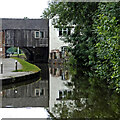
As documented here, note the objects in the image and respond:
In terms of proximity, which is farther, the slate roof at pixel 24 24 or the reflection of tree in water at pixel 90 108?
the slate roof at pixel 24 24

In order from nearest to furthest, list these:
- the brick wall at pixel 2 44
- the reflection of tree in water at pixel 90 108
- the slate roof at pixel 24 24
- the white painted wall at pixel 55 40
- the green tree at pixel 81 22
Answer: the reflection of tree in water at pixel 90 108 → the green tree at pixel 81 22 → the white painted wall at pixel 55 40 → the slate roof at pixel 24 24 → the brick wall at pixel 2 44

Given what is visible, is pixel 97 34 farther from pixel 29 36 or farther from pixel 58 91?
pixel 29 36

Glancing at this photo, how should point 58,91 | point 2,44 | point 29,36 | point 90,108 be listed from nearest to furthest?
point 90,108 < point 58,91 < point 29,36 < point 2,44

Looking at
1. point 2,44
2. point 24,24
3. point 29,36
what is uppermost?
point 24,24

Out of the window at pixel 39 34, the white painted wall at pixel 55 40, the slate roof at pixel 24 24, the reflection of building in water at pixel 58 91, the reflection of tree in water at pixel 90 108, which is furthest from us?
the slate roof at pixel 24 24

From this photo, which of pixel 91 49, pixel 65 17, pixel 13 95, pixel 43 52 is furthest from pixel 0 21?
pixel 13 95

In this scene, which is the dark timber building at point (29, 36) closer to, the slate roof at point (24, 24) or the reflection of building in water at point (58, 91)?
the slate roof at point (24, 24)

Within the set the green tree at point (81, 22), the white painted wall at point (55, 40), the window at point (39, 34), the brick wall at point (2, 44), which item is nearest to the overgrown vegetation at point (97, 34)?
the green tree at point (81, 22)

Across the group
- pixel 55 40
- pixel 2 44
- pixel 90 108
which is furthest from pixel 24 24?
pixel 90 108

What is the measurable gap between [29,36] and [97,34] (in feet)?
88.2

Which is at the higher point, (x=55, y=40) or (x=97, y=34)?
(x=97, y=34)

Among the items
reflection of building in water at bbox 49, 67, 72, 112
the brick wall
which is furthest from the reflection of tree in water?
the brick wall

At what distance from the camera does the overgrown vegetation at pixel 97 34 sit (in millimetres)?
8586

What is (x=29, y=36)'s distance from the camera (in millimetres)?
39625
